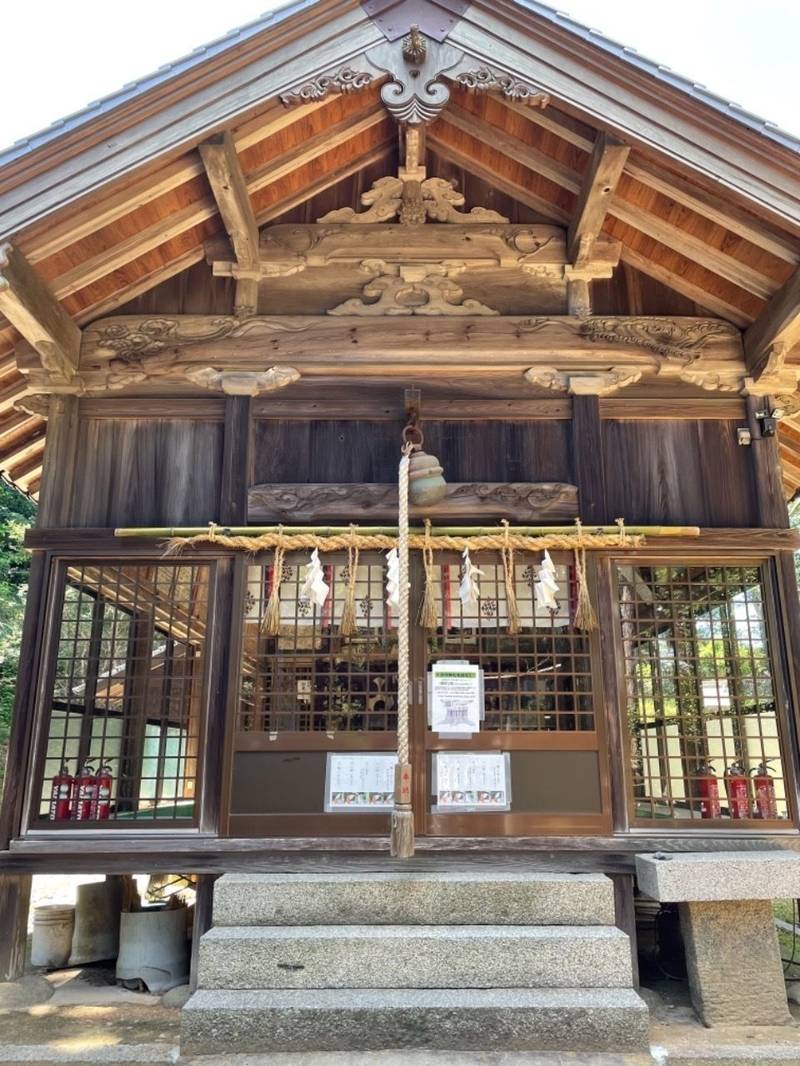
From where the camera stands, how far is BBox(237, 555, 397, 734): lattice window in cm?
597

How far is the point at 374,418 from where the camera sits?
260 inches

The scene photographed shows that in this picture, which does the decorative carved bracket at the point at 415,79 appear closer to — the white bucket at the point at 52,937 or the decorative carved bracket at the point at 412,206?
the decorative carved bracket at the point at 412,206

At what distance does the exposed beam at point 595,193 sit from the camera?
565 cm

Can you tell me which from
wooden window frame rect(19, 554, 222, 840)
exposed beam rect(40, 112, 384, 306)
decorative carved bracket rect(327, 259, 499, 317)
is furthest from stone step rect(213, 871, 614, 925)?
exposed beam rect(40, 112, 384, 306)

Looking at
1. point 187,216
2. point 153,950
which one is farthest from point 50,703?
point 187,216

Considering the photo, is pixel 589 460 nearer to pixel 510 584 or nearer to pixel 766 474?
pixel 510 584

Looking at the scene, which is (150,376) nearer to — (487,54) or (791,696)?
(487,54)

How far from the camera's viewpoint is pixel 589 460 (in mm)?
6441

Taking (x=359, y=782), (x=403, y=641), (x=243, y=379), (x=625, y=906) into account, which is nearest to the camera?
(x=403, y=641)

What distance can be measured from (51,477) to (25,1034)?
3.95m

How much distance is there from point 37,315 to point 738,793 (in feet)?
21.5

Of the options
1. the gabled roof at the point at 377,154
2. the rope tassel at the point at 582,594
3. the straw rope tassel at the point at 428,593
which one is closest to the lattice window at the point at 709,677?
the rope tassel at the point at 582,594

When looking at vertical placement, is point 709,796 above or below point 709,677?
below

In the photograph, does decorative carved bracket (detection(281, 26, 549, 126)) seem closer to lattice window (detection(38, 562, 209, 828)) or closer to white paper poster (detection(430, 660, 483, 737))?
lattice window (detection(38, 562, 209, 828))
